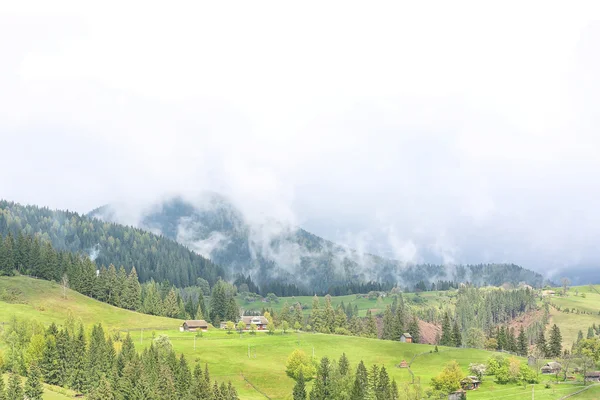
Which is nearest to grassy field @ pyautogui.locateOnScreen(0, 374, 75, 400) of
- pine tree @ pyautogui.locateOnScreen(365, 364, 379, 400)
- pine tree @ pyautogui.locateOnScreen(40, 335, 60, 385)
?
pine tree @ pyautogui.locateOnScreen(40, 335, 60, 385)

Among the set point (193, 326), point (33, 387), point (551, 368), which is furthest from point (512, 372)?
point (33, 387)

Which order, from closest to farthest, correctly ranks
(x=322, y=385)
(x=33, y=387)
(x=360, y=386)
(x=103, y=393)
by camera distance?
1. (x=33, y=387)
2. (x=103, y=393)
3. (x=360, y=386)
4. (x=322, y=385)

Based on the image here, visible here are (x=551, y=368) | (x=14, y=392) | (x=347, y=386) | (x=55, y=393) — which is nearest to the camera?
(x=14, y=392)

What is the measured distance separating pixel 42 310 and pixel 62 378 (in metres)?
66.1

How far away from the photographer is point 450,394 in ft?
425

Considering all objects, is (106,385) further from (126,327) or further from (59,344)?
(126,327)

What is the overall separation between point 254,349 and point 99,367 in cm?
5551

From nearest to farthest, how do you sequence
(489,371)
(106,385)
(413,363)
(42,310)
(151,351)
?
(106,385) → (151,351) → (489,371) → (413,363) → (42,310)

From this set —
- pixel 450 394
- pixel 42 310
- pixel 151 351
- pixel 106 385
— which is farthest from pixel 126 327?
pixel 450 394

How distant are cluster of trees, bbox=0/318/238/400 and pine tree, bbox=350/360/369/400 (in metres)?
25.2

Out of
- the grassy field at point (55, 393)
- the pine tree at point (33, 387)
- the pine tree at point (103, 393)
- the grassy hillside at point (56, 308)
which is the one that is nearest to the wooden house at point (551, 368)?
the pine tree at point (103, 393)

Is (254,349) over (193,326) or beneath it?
beneath

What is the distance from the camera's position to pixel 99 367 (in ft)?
389

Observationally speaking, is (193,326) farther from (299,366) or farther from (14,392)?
(14,392)
